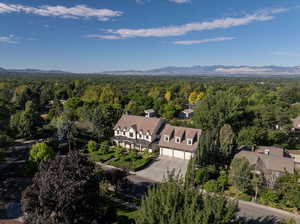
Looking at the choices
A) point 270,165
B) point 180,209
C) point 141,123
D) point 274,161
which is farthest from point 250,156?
point 180,209

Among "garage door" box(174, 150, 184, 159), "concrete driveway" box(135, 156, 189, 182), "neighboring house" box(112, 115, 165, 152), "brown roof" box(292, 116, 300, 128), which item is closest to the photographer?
"concrete driveway" box(135, 156, 189, 182)

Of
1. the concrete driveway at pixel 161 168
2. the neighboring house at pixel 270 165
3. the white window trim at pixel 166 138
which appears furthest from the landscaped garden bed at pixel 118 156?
the neighboring house at pixel 270 165

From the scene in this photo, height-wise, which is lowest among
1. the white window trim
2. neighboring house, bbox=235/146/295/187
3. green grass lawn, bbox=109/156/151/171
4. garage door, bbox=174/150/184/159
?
green grass lawn, bbox=109/156/151/171

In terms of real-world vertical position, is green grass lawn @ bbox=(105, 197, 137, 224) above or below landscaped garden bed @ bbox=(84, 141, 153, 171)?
below

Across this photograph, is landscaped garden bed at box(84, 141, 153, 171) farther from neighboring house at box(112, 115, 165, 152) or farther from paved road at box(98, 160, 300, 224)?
paved road at box(98, 160, 300, 224)

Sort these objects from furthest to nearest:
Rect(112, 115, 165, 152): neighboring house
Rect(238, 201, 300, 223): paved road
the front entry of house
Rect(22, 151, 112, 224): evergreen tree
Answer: Rect(112, 115, 165, 152): neighboring house, the front entry of house, Rect(238, 201, 300, 223): paved road, Rect(22, 151, 112, 224): evergreen tree

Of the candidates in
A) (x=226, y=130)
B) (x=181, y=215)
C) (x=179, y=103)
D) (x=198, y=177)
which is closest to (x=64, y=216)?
(x=181, y=215)

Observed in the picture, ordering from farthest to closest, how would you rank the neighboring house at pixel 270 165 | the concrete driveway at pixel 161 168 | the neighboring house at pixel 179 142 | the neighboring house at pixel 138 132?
the neighboring house at pixel 138 132 → the neighboring house at pixel 179 142 → the concrete driveway at pixel 161 168 → the neighboring house at pixel 270 165

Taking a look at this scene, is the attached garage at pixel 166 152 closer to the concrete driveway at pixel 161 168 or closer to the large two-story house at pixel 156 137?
the large two-story house at pixel 156 137

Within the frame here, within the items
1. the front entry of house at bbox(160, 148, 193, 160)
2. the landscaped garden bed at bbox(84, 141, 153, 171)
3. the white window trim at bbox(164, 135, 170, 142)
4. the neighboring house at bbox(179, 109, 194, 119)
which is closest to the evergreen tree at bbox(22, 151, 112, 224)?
the landscaped garden bed at bbox(84, 141, 153, 171)
